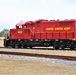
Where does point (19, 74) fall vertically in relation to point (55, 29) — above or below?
below

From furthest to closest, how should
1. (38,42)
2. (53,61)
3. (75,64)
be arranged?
(38,42), (53,61), (75,64)

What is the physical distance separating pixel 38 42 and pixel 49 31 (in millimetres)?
2125

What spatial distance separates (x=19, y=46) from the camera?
44.6 m

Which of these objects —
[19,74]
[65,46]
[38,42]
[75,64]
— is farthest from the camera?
[38,42]

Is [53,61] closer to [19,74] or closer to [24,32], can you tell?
[19,74]

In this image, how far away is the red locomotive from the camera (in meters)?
40.3

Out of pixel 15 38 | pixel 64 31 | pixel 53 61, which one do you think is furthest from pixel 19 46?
pixel 53 61

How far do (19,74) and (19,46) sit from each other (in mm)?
29957

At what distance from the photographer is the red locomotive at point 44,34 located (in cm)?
4028

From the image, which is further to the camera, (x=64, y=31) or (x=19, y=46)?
(x=19, y=46)

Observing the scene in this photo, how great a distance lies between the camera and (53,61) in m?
20.5

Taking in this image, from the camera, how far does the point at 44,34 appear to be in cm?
4244

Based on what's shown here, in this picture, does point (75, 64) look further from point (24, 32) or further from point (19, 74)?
point (24, 32)

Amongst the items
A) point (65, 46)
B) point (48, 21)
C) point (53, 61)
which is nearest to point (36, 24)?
point (48, 21)
